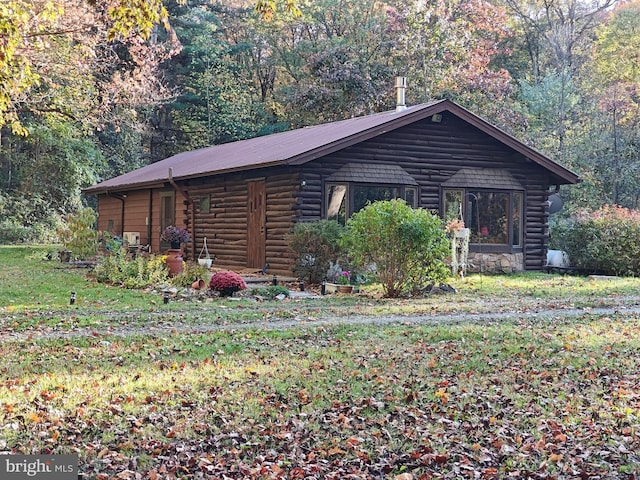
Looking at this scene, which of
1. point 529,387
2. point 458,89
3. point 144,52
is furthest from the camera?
point 458,89

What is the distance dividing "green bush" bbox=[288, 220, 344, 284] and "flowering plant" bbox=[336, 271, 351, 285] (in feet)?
1.24

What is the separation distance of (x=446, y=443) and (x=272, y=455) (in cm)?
124

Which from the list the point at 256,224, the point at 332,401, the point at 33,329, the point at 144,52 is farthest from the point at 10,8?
the point at 144,52

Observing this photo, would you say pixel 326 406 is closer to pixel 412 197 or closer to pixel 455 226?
pixel 455 226

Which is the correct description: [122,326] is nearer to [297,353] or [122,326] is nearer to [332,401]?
[297,353]

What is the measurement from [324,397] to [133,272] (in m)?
11.0

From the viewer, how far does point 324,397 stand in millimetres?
6555

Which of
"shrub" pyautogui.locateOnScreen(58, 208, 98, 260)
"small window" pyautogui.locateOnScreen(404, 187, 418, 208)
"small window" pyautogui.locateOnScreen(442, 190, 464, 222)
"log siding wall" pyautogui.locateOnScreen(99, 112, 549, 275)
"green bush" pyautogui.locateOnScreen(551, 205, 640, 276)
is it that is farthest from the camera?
"shrub" pyautogui.locateOnScreen(58, 208, 98, 260)

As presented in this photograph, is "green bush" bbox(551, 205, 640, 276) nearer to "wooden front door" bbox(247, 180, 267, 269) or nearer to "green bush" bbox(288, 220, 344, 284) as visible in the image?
"green bush" bbox(288, 220, 344, 284)

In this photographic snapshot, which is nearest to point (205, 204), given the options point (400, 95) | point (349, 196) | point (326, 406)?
point (349, 196)

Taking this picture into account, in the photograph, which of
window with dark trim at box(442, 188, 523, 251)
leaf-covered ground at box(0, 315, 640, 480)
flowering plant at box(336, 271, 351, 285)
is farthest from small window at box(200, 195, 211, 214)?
leaf-covered ground at box(0, 315, 640, 480)

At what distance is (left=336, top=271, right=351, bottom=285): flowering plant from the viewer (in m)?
16.5

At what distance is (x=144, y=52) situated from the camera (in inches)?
1205

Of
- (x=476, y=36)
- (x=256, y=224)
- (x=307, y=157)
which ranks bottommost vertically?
(x=256, y=224)
